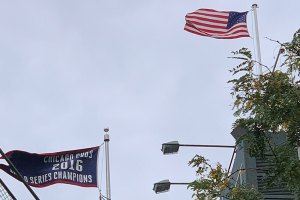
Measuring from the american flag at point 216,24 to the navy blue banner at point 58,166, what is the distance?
4969 mm

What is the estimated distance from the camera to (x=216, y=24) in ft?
86.3

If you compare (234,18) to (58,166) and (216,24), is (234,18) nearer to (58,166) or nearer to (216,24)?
(216,24)

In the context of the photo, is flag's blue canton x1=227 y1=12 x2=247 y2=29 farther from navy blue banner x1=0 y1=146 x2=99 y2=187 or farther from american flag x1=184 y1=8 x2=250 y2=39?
navy blue banner x1=0 y1=146 x2=99 y2=187

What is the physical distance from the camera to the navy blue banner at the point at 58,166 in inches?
917

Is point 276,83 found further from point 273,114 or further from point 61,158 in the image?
point 61,158

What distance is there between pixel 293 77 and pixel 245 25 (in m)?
9.89

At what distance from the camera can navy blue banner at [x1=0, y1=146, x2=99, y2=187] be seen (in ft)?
76.4

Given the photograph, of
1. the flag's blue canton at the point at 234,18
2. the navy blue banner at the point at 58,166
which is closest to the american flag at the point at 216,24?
the flag's blue canton at the point at 234,18

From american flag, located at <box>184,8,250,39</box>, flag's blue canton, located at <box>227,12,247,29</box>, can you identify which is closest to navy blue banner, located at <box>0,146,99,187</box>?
american flag, located at <box>184,8,250,39</box>

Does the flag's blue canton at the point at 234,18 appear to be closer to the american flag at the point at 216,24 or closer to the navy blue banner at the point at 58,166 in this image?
the american flag at the point at 216,24

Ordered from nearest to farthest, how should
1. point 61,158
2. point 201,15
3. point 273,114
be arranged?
point 273,114, point 61,158, point 201,15

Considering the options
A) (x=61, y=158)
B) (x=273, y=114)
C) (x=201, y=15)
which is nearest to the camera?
(x=273, y=114)

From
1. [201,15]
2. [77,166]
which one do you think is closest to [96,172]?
[77,166]

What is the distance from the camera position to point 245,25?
2711cm
